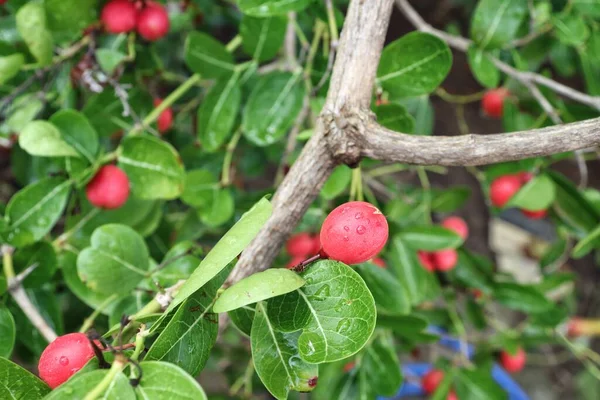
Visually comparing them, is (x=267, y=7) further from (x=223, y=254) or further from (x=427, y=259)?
(x=427, y=259)

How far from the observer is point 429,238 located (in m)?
1.12

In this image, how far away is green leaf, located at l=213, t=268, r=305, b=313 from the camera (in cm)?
48

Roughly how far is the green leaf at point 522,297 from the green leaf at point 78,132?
904mm

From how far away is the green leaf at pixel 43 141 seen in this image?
2.66 ft

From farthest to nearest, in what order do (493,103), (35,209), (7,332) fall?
(493,103) < (35,209) < (7,332)

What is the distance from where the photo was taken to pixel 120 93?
968 mm

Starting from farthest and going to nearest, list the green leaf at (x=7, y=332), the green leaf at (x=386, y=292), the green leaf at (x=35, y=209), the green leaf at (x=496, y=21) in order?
the green leaf at (x=496, y=21) < the green leaf at (x=386, y=292) < the green leaf at (x=35, y=209) < the green leaf at (x=7, y=332)

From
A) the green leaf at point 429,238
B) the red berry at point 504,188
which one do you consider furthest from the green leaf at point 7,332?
the red berry at point 504,188

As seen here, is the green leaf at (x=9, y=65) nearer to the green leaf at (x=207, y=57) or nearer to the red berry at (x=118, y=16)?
the red berry at (x=118, y=16)

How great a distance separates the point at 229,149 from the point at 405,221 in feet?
1.34

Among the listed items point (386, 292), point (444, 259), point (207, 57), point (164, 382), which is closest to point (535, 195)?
point (444, 259)

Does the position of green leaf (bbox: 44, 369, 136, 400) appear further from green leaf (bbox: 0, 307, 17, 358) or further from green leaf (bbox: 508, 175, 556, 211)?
green leaf (bbox: 508, 175, 556, 211)

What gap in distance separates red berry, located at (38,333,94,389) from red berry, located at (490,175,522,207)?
0.94m

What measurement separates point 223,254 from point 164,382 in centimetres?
11
